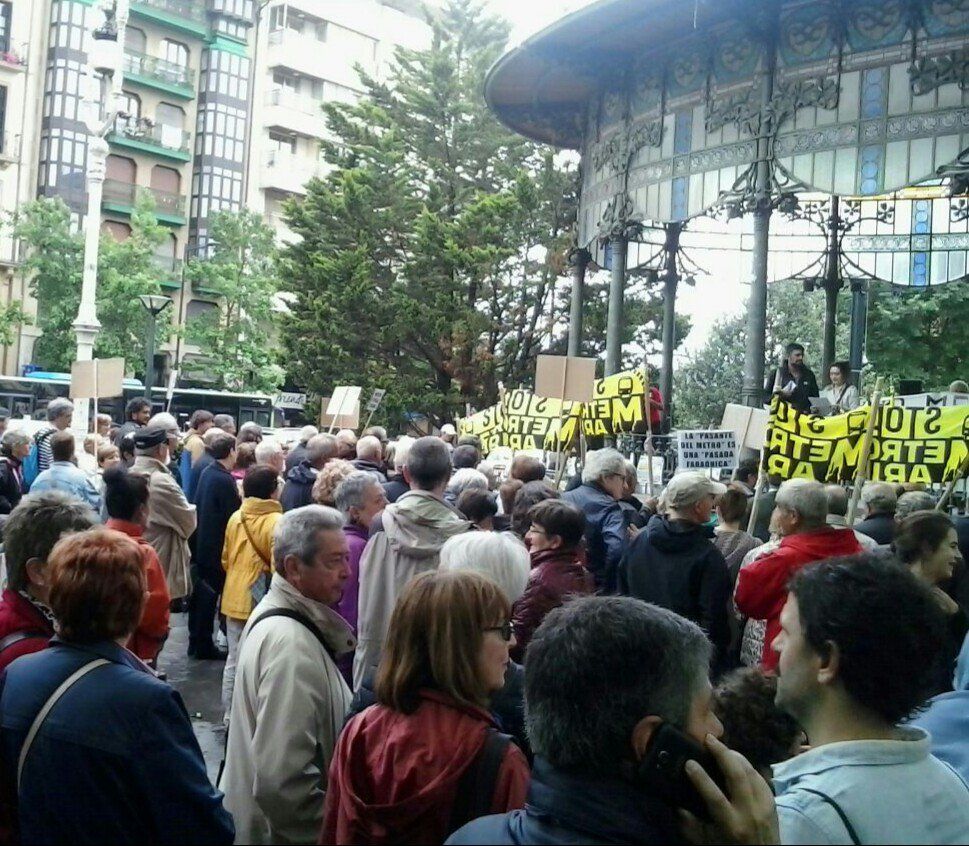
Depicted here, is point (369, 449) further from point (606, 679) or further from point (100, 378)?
point (606, 679)

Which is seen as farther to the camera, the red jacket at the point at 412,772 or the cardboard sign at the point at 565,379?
the cardboard sign at the point at 565,379

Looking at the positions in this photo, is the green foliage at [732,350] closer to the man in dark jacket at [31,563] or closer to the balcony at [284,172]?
the balcony at [284,172]

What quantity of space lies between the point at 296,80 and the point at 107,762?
2454 inches

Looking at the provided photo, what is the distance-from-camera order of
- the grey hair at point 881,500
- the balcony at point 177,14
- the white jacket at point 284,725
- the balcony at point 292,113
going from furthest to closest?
the balcony at point 292,113
the balcony at point 177,14
the grey hair at point 881,500
the white jacket at point 284,725

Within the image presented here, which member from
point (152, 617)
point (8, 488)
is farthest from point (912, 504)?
point (8, 488)

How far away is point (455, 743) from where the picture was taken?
2.66 meters

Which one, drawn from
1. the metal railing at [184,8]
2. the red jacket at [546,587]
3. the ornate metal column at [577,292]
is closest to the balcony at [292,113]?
the metal railing at [184,8]

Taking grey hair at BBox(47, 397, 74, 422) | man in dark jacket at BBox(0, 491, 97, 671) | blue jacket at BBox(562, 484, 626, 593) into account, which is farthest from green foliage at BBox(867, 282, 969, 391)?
man in dark jacket at BBox(0, 491, 97, 671)

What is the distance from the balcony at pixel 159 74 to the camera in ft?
174

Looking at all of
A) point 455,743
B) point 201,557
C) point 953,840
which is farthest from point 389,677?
point 201,557

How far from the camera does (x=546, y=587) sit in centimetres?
478

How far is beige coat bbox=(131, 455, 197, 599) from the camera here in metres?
7.82

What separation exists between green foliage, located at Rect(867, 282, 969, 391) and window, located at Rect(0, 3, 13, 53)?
3857cm

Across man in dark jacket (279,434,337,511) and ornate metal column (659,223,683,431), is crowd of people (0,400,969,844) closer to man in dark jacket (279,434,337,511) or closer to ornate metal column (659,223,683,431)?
man in dark jacket (279,434,337,511)
